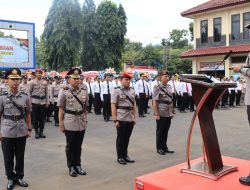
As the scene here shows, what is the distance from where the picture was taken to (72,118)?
566 centimetres

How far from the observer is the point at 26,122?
534 centimetres

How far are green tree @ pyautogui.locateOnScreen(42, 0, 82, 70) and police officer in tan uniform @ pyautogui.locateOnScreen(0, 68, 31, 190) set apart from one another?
2494 centimetres

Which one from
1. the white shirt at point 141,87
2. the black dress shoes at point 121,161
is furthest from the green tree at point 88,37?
the black dress shoes at point 121,161

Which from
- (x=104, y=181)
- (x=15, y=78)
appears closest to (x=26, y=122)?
(x=15, y=78)

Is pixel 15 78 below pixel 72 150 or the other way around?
the other way around

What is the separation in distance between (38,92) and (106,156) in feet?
11.0

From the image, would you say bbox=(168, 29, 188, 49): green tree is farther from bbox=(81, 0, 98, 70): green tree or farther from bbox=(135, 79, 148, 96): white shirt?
bbox=(135, 79, 148, 96): white shirt

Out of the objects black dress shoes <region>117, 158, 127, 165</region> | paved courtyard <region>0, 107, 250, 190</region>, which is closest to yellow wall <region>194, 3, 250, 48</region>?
paved courtyard <region>0, 107, 250, 190</region>

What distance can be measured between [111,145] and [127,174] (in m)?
2.39

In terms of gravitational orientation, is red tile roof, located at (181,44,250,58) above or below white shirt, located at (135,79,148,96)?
above

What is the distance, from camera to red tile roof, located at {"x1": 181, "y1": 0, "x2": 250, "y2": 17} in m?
24.3

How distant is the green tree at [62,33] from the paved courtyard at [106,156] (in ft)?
65.2

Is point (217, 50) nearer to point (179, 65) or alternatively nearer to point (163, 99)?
point (163, 99)

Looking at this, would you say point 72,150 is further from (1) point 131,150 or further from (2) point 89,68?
(2) point 89,68
